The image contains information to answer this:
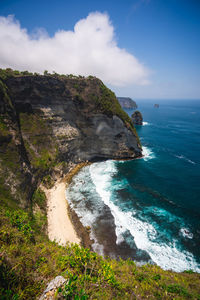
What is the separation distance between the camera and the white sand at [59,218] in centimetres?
2163

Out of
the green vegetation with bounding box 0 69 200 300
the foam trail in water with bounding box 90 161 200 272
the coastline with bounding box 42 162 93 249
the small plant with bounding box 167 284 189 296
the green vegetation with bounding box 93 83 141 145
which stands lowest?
the foam trail in water with bounding box 90 161 200 272

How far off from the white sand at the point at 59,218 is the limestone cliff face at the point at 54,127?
468 cm

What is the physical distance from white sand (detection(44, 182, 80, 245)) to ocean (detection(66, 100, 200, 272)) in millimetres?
2205

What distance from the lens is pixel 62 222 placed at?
24.2 metres

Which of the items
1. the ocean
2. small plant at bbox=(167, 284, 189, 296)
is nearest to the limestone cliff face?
the ocean

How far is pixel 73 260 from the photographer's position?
9758 millimetres

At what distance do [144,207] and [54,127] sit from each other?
101ft

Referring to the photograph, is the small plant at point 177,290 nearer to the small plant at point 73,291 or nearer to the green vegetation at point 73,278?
the green vegetation at point 73,278

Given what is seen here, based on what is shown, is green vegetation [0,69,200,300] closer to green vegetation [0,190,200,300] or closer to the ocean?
green vegetation [0,190,200,300]

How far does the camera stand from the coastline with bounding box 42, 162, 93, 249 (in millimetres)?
21516

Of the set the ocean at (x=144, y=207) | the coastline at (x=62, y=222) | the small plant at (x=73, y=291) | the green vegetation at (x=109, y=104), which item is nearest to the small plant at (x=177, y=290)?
the small plant at (x=73, y=291)

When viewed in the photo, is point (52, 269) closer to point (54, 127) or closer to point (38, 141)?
point (38, 141)

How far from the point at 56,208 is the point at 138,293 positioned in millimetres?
21015

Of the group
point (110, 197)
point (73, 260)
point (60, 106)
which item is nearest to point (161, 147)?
point (110, 197)
